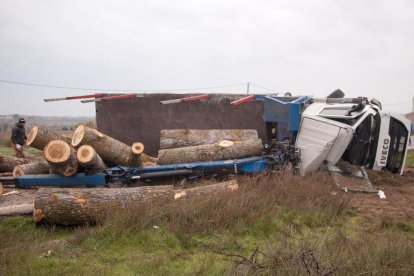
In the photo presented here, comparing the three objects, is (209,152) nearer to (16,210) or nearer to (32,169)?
(32,169)

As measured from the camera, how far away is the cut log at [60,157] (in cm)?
727

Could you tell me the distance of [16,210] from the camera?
658 cm

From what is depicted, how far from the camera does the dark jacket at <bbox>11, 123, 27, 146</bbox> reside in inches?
489

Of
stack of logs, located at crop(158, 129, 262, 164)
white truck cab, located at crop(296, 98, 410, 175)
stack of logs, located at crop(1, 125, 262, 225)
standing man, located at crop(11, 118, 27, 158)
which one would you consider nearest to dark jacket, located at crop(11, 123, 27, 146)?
standing man, located at crop(11, 118, 27, 158)

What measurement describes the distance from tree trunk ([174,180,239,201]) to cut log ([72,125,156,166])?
220 cm

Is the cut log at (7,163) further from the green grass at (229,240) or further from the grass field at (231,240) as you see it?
the grass field at (231,240)

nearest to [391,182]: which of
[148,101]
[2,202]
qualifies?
[148,101]

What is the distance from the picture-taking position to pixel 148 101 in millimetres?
12875

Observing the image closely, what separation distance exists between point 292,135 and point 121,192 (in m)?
5.32

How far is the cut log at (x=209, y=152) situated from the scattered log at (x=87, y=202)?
8.90 ft

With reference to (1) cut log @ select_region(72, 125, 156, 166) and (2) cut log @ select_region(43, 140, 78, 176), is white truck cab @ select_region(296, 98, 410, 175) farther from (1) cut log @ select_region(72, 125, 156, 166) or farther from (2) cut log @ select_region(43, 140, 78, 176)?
(2) cut log @ select_region(43, 140, 78, 176)

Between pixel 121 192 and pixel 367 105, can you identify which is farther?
pixel 367 105

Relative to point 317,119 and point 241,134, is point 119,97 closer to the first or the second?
point 241,134

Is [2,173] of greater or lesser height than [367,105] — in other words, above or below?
below
